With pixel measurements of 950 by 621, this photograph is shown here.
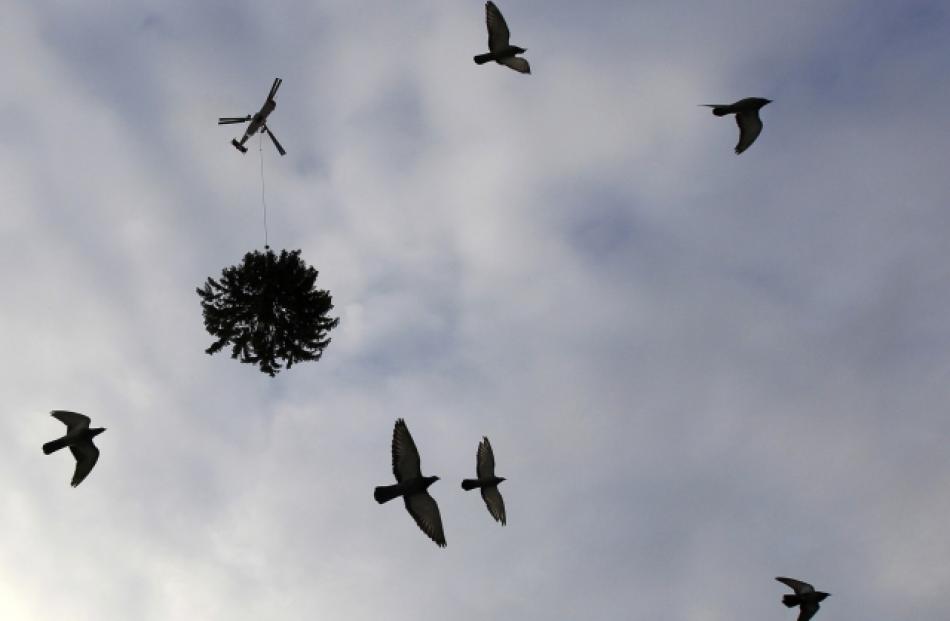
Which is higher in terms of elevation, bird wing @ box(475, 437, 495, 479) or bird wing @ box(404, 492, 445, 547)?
bird wing @ box(475, 437, 495, 479)

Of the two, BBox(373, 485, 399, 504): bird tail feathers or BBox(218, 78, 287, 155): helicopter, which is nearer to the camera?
BBox(373, 485, 399, 504): bird tail feathers

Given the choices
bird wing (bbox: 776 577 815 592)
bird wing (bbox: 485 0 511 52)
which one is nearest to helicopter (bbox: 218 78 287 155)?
bird wing (bbox: 485 0 511 52)

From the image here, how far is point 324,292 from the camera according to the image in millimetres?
23422

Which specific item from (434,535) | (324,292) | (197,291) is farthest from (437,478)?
(197,291)

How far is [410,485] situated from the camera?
57.7 feet

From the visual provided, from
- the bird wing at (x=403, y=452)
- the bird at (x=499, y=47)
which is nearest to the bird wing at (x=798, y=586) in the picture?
the bird wing at (x=403, y=452)

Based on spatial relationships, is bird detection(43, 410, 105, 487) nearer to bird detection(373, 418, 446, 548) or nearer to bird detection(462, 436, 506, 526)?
bird detection(373, 418, 446, 548)

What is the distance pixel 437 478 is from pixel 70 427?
8921 millimetres

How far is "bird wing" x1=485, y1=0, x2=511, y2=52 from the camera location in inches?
782

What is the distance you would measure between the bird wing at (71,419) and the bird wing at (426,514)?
8.10 m

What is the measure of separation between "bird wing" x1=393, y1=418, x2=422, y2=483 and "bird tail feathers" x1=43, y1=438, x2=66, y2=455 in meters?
7.98

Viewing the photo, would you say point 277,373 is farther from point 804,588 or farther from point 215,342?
point 804,588

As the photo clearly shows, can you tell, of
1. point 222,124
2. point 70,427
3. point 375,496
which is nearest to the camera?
point 375,496

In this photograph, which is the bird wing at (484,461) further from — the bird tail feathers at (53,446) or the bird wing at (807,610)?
the bird tail feathers at (53,446)
